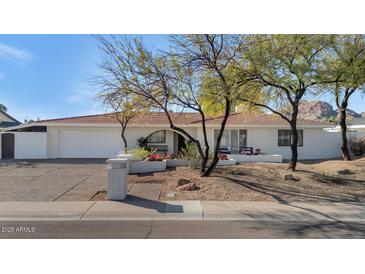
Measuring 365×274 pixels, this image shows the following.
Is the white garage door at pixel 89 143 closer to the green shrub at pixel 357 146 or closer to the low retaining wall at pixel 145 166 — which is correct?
the low retaining wall at pixel 145 166

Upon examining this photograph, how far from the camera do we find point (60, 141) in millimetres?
22094

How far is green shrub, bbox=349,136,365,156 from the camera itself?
2161 cm

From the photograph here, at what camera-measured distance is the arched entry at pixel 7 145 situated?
853 inches

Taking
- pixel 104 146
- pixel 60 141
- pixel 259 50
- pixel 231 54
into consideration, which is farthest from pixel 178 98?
pixel 60 141

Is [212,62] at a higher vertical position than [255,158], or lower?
higher

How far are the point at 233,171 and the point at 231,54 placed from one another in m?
5.15

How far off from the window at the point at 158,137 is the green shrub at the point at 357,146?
13875 mm

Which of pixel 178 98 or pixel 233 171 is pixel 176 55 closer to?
pixel 178 98

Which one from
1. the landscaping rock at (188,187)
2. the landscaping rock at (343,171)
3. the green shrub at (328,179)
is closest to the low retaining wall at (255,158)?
the landscaping rock at (343,171)

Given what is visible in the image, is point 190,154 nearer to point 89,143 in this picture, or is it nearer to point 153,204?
point 153,204

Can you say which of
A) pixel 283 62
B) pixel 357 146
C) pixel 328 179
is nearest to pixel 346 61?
pixel 283 62

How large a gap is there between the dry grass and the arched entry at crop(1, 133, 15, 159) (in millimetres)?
13467

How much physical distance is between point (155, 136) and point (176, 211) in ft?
50.1

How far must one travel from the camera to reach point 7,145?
71.4 feet
